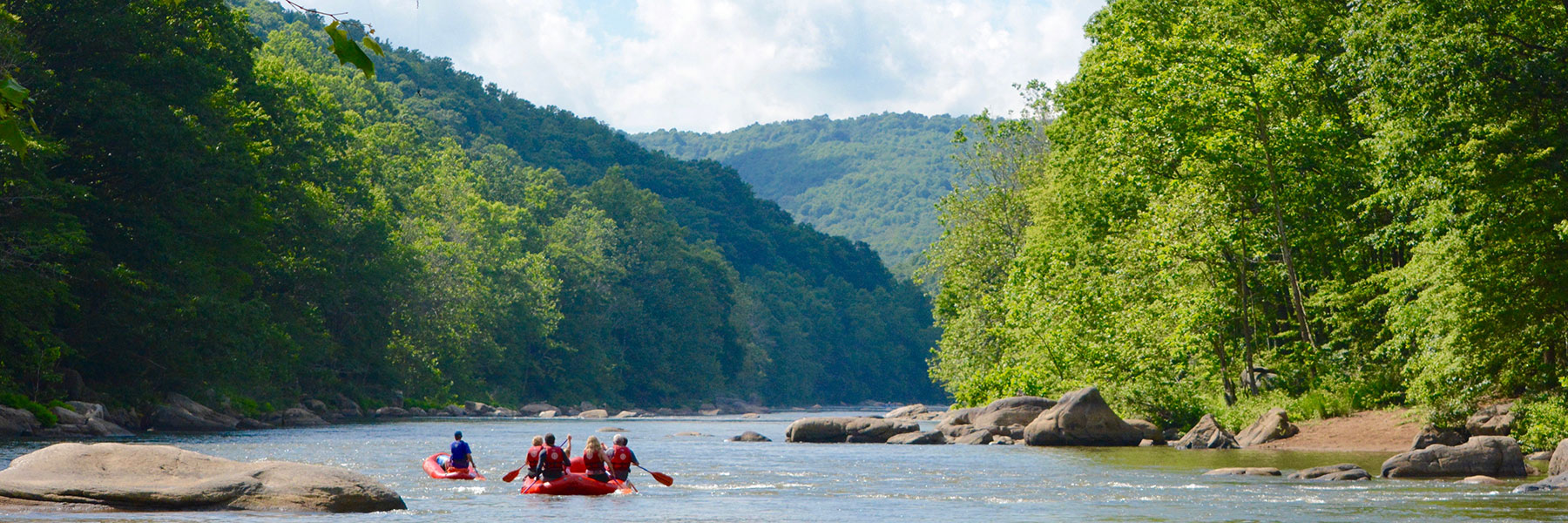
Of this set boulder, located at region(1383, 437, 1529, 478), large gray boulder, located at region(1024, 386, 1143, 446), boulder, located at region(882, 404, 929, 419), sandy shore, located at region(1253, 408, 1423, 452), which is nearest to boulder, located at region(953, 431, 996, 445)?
large gray boulder, located at region(1024, 386, 1143, 446)

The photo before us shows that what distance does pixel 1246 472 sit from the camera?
874 inches

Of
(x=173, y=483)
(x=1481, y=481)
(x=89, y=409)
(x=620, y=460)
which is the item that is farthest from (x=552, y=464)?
(x=89, y=409)

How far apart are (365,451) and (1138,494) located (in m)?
18.8

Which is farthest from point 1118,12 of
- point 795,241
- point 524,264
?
point 795,241

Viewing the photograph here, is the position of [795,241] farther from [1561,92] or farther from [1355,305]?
[1561,92]

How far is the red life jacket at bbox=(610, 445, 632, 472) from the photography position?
20938 millimetres

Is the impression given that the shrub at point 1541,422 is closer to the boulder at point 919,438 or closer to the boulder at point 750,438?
the boulder at point 919,438

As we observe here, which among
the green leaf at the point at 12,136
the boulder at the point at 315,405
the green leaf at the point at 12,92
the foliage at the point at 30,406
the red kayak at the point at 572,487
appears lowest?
the red kayak at the point at 572,487

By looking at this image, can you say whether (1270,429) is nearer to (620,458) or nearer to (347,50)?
(620,458)

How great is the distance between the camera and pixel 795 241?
15600 cm

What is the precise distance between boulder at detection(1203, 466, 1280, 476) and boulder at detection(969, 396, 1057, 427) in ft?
53.4

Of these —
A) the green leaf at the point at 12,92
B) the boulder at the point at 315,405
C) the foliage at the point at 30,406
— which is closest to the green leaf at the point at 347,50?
the green leaf at the point at 12,92

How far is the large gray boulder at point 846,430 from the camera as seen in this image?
130 ft

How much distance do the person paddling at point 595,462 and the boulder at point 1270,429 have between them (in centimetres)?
1709
